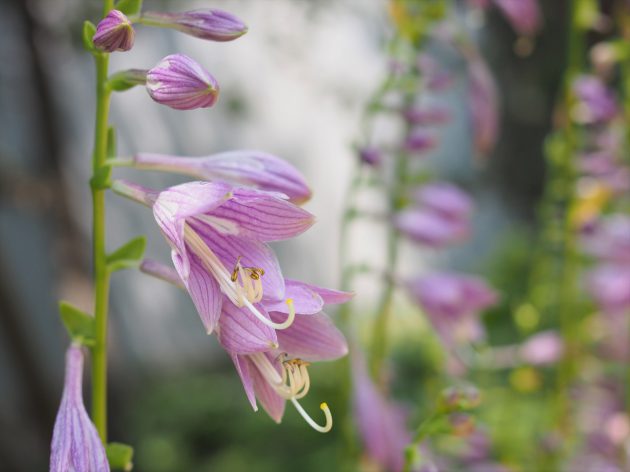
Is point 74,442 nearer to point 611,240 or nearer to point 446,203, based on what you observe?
point 446,203

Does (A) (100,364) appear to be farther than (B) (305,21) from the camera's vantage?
No

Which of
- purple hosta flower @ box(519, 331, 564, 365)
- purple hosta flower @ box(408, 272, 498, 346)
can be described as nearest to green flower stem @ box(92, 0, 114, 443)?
purple hosta flower @ box(408, 272, 498, 346)

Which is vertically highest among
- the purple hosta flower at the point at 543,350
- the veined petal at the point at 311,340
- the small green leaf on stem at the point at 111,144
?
the small green leaf on stem at the point at 111,144

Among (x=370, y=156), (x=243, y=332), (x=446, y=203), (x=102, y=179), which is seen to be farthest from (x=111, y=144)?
(x=446, y=203)

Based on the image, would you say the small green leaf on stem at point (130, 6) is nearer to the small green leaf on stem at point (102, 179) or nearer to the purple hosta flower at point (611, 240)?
the small green leaf on stem at point (102, 179)

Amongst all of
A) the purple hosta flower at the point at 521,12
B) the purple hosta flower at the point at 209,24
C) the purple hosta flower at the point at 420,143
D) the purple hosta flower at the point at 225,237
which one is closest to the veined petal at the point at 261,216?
the purple hosta flower at the point at 225,237

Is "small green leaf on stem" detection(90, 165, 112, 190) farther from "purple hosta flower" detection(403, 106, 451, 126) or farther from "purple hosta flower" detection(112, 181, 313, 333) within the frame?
"purple hosta flower" detection(403, 106, 451, 126)

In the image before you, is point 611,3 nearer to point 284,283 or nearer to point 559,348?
point 559,348

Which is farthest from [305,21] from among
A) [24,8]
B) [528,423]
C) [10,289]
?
[528,423]
